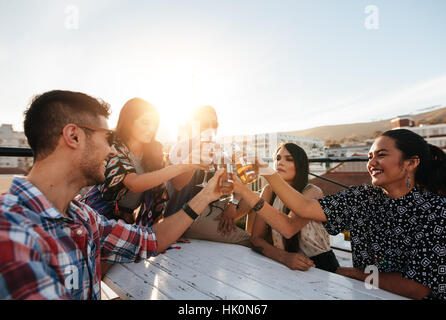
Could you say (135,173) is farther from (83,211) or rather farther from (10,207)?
(10,207)

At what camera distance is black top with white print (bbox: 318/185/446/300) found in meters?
1.35

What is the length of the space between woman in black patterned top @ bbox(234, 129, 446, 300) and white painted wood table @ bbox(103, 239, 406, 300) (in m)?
0.26

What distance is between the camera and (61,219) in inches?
39.9

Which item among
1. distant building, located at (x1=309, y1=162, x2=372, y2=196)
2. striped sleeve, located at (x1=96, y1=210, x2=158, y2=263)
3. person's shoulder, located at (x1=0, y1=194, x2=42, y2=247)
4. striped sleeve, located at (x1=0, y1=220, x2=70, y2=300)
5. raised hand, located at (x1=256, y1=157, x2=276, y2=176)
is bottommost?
distant building, located at (x1=309, y1=162, x2=372, y2=196)

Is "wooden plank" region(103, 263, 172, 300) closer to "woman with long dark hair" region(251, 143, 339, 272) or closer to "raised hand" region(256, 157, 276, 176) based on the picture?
"woman with long dark hair" region(251, 143, 339, 272)

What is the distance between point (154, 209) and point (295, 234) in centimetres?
130

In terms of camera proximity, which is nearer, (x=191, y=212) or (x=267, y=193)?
Answer: (x=191, y=212)

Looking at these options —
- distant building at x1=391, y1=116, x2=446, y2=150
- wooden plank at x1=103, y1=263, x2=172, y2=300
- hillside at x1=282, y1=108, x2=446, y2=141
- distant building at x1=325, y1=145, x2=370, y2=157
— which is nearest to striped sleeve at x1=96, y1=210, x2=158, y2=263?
wooden plank at x1=103, y1=263, x2=172, y2=300

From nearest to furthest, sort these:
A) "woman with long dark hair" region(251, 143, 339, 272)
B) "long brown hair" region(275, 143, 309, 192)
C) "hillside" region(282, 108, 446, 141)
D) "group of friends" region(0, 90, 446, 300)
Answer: "group of friends" region(0, 90, 446, 300)
"woman with long dark hair" region(251, 143, 339, 272)
"long brown hair" region(275, 143, 309, 192)
"hillside" region(282, 108, 446, 141)

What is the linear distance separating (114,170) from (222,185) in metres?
0.90

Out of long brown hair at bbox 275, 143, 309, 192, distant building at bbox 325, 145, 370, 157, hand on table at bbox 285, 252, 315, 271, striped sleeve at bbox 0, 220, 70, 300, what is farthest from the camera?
distant building at bbox 325, 145, 370, 157

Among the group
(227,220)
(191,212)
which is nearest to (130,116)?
(191,212)

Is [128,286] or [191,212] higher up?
[191,212]

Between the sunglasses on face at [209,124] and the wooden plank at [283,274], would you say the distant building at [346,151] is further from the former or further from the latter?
the wooden plank at [283,274]
